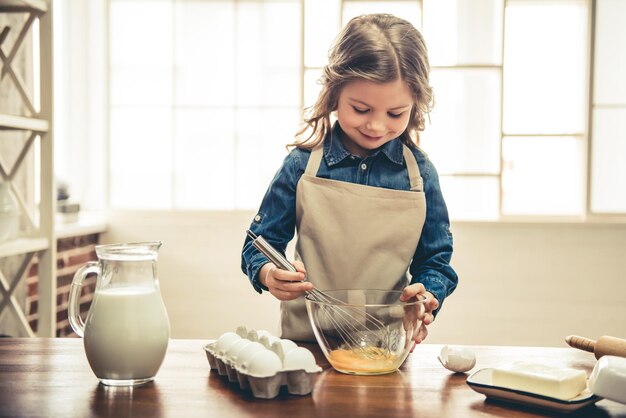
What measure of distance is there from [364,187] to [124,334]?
0.71m

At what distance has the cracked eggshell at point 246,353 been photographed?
0.99 m

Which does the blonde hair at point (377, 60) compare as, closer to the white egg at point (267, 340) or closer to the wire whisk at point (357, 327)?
the wire whisk at point (357, 327)

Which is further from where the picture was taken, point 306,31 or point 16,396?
point 306,31

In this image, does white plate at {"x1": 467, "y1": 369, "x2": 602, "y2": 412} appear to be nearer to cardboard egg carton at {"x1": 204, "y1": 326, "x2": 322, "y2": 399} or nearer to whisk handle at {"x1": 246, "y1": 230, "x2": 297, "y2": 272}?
cardboard egg carton at {"x1": 204, "y1": 326, "x2": 322, "y2": 399}

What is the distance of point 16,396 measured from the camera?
37.9 inches

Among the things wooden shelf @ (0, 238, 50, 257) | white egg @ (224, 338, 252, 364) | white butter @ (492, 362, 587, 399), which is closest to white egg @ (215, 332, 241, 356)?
white egg @ (224, 338, 252, 364)

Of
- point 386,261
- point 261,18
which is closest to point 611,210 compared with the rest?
point 261,18

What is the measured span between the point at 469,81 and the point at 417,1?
0.44 m

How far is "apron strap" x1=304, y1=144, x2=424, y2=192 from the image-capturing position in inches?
62.1

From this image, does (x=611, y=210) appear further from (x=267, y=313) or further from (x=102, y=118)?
(x=102, y=118)

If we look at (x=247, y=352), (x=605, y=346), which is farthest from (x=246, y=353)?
(x=605, y=346)

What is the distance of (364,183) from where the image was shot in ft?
5.24

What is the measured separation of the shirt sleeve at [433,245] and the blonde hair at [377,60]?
0.52 ft

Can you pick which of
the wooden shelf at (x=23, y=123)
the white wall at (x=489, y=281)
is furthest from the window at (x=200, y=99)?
the wooden shelf at (x=23, y=123)
